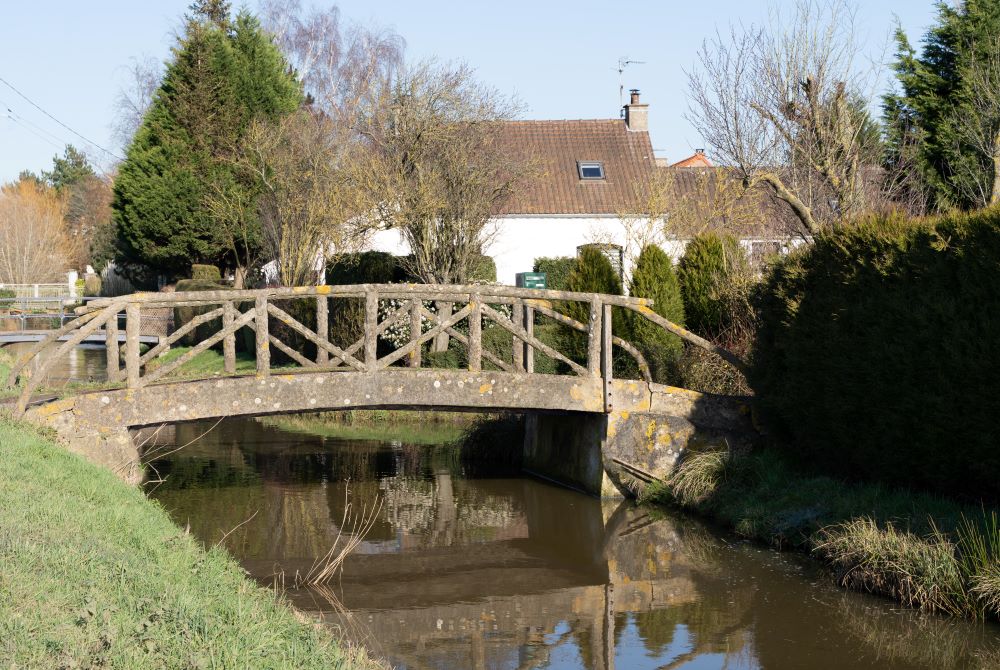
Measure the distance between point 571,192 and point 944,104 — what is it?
47.3 feet

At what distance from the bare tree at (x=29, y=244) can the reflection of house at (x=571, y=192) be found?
107 feet

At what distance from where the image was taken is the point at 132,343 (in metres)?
11.5

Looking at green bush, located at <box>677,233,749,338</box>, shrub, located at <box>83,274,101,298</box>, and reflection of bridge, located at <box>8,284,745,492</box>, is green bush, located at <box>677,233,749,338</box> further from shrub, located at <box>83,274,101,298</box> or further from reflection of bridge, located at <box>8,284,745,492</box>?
shrub, located at <box>83,274,101,298</box>

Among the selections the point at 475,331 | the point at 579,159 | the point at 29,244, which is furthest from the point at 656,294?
the point at 29,244

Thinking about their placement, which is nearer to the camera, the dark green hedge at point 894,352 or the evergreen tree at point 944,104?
the dark green hedge at point 894,352

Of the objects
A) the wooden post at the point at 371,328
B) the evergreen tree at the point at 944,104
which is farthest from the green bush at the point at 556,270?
the wooden post at the point at 371,328

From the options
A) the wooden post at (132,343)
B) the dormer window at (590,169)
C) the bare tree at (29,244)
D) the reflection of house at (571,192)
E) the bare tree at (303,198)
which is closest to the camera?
the wooden post at (132,343)

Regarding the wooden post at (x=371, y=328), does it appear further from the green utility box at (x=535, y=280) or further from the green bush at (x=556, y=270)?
the green bush at (x=556, y=270)

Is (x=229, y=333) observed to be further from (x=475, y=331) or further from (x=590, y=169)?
(x=590, y=169)

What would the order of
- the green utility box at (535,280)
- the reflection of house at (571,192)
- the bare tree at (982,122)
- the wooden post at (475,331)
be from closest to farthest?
1. the wooden post at (475,331)
2. the bare tree at (982,122)
3. the green utility box at (535,280)
4. the reflection of house at (571,192)

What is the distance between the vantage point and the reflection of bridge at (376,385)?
11492 millimetres

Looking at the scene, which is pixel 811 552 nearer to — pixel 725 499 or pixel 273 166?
pixel 725 499

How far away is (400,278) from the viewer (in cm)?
2305

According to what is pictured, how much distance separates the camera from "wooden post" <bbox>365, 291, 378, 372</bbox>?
12.1 meters
